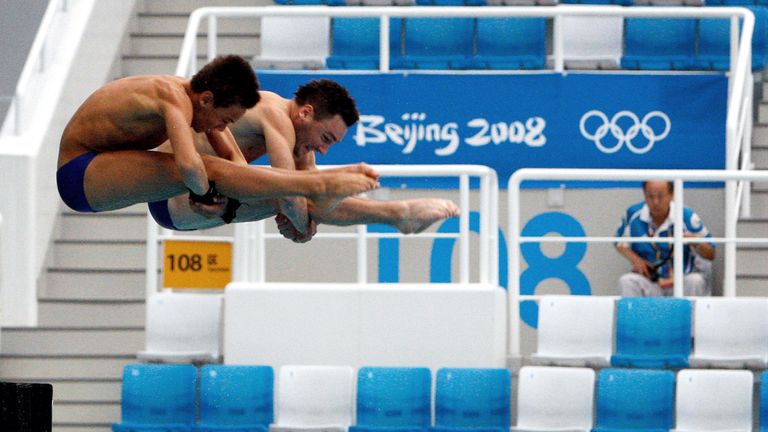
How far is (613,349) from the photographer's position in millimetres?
11031

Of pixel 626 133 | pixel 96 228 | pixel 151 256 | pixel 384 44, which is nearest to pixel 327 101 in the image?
pixel 151 256

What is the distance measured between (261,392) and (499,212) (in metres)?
2.46

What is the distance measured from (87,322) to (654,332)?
13.5 ft

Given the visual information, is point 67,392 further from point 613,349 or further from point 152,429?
point 613,349

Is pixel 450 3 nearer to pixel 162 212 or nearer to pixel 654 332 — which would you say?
pixel 654 332

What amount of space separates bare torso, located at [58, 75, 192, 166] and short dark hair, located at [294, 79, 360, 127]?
716mm

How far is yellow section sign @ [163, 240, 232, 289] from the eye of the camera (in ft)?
36.7

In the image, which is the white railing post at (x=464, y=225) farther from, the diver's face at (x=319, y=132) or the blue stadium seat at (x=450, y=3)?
the blue stadium seat at (x=450, y=3)

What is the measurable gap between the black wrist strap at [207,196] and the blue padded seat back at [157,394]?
3.37 m

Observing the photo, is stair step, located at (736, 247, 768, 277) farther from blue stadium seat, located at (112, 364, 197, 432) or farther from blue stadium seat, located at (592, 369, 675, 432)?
blue stadium seat, located at (112, 364, 197, 432)

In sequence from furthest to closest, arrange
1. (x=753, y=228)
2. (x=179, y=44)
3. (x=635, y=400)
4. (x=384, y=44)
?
(x=179, y=44), (x=384, y=44), (x=753, y=228), (x=635, y=400)

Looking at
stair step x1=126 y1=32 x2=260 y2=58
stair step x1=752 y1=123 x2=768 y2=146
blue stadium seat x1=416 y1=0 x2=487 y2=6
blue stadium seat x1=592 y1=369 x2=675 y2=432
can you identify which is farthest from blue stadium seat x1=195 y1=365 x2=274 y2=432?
stair step x1=752 y1=123 x2=768 y2=146

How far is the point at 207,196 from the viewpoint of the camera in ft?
25.4

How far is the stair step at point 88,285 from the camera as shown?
12.6 meters
